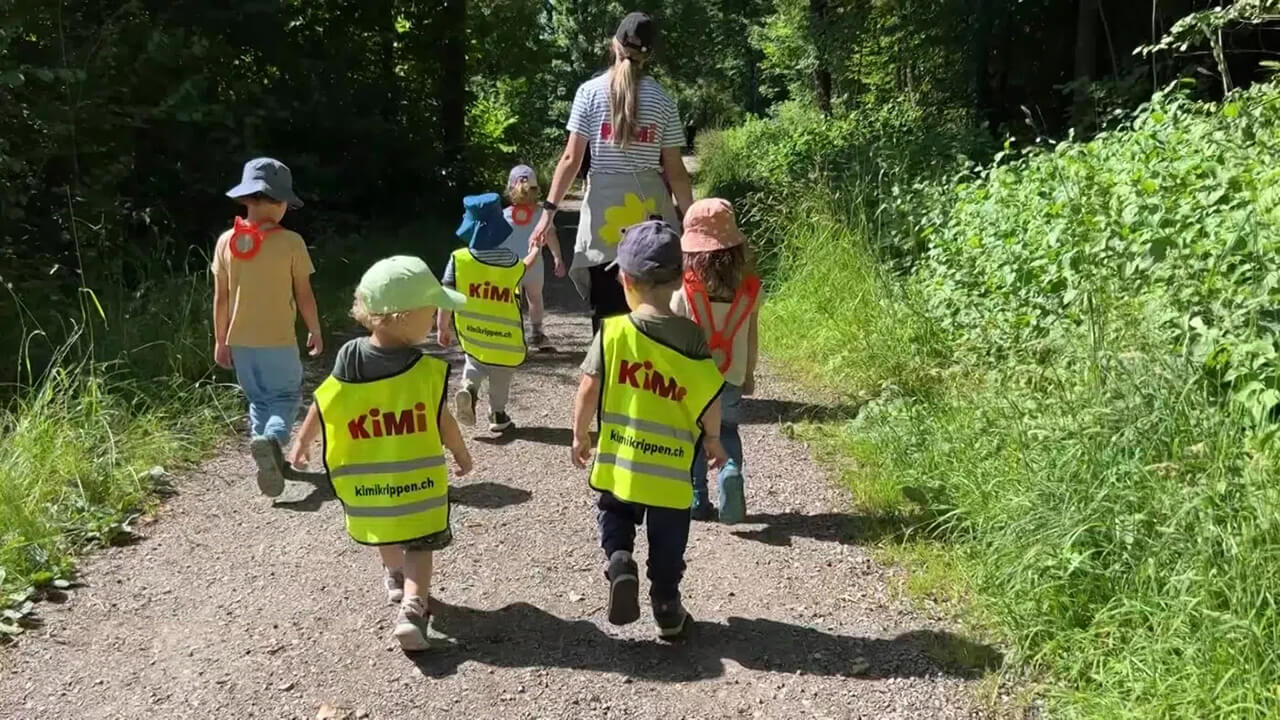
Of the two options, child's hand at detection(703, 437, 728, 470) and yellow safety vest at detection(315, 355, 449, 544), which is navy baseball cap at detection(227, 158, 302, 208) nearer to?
yellow safety vest at detection(315, 355, 449, 544)

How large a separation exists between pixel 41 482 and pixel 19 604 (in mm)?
915

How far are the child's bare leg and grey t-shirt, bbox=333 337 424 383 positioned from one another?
640 mm

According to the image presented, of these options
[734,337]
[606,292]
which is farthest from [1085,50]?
[734,337]

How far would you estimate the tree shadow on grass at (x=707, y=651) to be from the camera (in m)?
3.40

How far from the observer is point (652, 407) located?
3391 mm

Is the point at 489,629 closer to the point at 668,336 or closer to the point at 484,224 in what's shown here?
the point at 668,336

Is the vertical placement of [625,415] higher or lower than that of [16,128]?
lower

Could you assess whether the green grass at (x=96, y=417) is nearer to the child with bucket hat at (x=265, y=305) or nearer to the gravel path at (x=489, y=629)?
the gravel path at (x=489, y=629)

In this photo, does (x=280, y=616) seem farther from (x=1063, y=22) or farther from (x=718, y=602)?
(x=1063, y=22)

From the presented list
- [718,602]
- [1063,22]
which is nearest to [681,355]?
[718,602]

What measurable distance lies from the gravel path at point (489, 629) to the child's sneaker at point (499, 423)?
3.00 ft

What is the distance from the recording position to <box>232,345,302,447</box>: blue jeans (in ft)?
16.2

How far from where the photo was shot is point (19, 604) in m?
3.93

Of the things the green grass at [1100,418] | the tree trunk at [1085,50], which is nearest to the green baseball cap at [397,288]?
the green grass at [1100,418]
